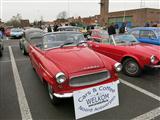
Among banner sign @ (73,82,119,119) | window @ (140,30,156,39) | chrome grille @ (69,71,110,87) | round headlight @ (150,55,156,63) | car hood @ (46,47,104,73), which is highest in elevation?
window @ (140,30,156,39)

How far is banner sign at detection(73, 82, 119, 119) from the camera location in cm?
362

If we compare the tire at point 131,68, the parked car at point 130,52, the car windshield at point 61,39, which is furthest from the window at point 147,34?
the car windshield at point 61,39

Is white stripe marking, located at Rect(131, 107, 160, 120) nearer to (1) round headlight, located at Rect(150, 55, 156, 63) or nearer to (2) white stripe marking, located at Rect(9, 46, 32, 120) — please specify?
(1) round headlight, located at Rect(150, 55, 156, 63)

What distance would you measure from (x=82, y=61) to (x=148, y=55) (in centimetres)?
265

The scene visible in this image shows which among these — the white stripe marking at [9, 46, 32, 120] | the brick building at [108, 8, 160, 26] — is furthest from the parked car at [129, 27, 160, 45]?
the brick building at [108, 8, 160, 26]

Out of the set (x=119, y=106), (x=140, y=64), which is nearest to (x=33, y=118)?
(x=119, y=106)

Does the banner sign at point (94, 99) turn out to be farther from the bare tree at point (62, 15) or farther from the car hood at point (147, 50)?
the bare tree at point (62, 15)

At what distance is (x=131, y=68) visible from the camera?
20.8 feet

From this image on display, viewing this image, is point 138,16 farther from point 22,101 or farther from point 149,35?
point 22,101

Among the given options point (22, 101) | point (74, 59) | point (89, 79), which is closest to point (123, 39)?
point (74, 59)

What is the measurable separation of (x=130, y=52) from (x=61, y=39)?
2435 mm

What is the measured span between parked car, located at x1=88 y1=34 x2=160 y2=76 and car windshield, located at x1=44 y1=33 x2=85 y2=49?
5.80 feet

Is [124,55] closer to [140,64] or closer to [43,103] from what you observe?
[140,64]

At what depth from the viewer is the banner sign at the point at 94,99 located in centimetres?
362
